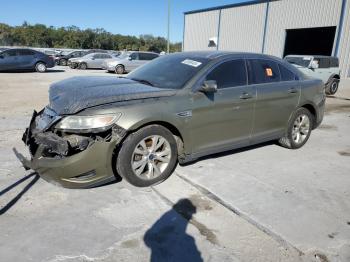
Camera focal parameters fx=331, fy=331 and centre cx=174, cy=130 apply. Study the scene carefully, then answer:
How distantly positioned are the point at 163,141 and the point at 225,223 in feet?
4.08

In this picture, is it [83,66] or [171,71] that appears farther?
[83,66]

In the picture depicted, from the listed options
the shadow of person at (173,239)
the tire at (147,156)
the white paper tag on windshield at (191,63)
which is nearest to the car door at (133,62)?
the white paper tag on windshield at (191,63)

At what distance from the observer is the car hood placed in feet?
11.9

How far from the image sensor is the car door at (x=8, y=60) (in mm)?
19781

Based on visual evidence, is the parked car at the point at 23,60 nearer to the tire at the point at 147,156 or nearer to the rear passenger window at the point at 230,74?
the rear passenger window at the point at 230,74

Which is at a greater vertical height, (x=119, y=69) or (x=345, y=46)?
(x=345, y=46)

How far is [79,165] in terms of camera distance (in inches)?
136

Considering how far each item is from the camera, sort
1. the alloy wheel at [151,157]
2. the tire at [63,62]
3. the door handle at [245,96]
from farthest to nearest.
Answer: the tire at [63,62] → the door handle at [245,96] → the alloy wheel at [151,157]

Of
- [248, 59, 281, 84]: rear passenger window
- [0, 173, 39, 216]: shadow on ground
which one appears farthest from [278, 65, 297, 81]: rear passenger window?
[0, 173, 39, 216]: shadow on ground

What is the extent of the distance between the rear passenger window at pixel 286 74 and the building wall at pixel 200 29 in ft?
92.5

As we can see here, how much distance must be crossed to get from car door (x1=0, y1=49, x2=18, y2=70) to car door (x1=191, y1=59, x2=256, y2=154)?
18.8 meters

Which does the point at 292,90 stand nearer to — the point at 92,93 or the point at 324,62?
the point at 92,93

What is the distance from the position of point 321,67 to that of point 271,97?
422 inches

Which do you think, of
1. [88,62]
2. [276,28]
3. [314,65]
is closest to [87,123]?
[314,65]
